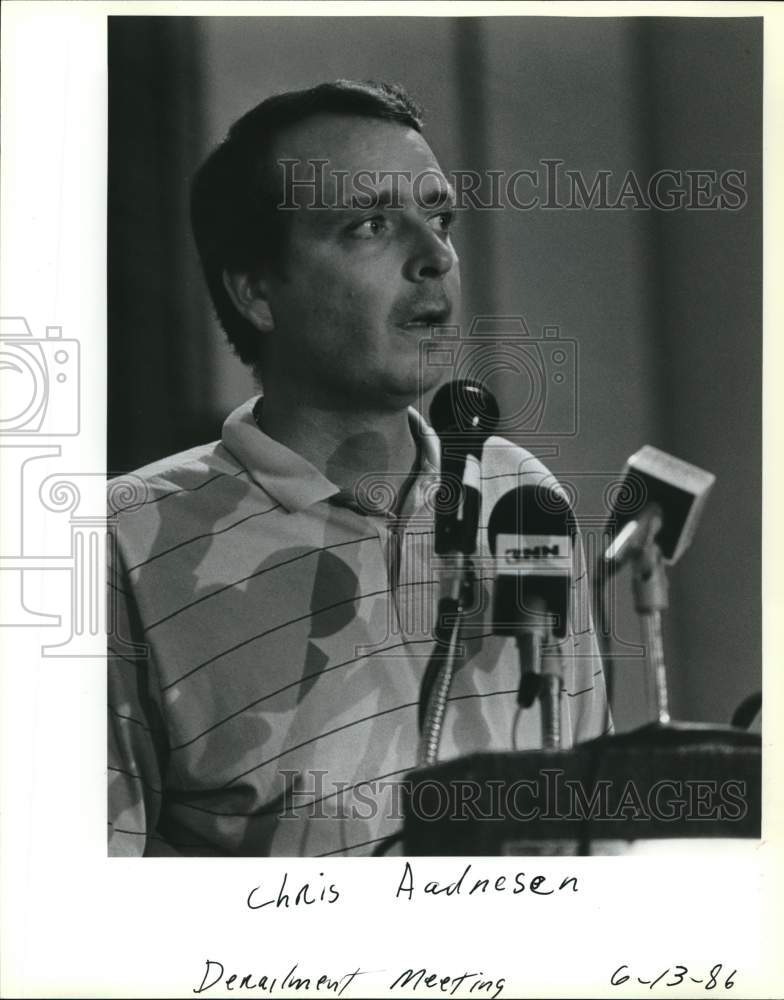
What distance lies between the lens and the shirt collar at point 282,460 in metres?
1.43

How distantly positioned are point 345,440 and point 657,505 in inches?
15.6

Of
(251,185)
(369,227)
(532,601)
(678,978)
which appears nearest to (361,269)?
(369,227)

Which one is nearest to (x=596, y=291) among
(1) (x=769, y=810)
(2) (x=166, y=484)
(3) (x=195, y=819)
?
(2) (x=166, y=484)

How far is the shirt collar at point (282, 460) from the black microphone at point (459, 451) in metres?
0.02

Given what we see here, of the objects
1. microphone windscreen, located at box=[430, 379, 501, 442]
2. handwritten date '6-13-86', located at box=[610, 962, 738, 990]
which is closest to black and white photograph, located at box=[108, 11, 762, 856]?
microphone windscreen, located at box=[430, 379, 501, 442]

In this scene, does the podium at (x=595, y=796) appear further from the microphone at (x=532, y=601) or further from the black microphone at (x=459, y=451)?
the black microphone at (x=459, y=451)

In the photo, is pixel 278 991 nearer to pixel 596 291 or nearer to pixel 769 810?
pixel 769 810

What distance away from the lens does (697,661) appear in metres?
1.44

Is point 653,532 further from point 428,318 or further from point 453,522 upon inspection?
point 428,318

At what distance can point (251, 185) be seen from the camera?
1425 mm

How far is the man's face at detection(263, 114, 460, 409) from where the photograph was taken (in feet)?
4.63

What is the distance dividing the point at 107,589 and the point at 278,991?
21.1 inches

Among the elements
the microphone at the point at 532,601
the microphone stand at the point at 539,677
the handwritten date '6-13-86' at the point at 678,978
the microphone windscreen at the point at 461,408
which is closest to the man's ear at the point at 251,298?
the microphone windscreen at the point at 461,408

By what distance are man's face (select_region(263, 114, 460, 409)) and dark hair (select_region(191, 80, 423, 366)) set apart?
A: 0.06ft
